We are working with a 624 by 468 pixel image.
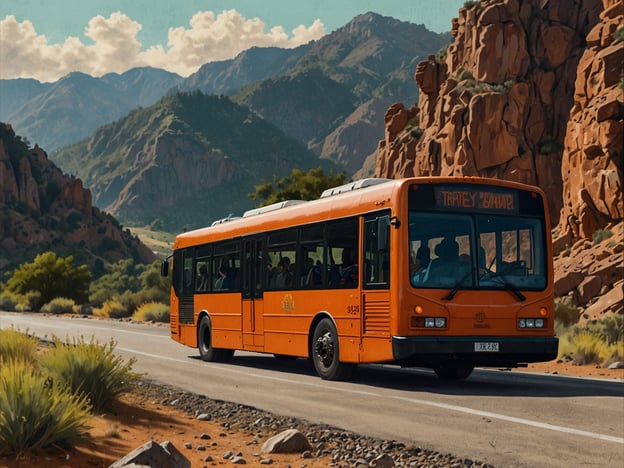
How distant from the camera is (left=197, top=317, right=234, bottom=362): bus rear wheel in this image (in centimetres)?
2152

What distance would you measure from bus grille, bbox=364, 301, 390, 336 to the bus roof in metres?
1.53

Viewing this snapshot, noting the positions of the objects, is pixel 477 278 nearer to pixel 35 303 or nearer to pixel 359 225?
pixel 359 225

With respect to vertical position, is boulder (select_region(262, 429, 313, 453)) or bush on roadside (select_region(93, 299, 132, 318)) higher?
bush on roadside (select_region(93, 299, 132, 318))

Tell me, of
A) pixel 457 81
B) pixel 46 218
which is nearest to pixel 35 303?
pixel 457 81

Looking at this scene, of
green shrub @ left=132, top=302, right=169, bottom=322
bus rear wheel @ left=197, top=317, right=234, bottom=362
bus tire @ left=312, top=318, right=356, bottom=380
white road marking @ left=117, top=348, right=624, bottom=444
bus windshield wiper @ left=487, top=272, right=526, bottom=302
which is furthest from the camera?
green shrub @ left=132, top=302, right=169, bottom=322

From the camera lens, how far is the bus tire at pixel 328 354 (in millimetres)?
16000

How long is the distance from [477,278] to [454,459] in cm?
604

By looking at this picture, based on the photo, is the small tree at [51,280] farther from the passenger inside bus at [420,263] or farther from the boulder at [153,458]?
the boulder at [153,458]

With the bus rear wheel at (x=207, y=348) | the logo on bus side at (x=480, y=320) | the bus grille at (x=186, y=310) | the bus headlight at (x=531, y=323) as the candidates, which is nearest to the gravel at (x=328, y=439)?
the logo on bus side at (x=480, y=320)

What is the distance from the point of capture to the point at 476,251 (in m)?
14.8

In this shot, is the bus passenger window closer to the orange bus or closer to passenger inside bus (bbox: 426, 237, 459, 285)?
the orange bus

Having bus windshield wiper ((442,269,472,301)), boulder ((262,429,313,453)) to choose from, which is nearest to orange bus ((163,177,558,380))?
bus windshield wiper ((442,269,472,301))

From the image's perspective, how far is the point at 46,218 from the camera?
147375 millimetres

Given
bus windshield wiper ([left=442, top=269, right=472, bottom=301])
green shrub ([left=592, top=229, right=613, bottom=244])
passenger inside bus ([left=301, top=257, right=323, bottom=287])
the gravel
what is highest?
green shrub ([left=592, top=229, right=613, bottom=244])
